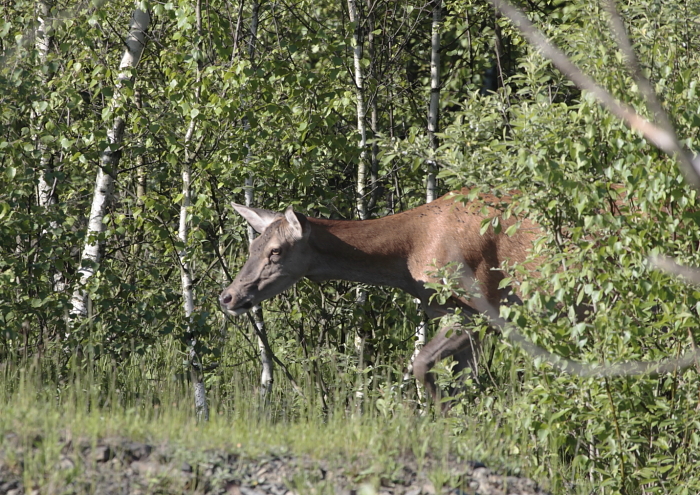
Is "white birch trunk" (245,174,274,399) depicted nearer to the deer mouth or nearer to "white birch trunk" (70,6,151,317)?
the deer mouth

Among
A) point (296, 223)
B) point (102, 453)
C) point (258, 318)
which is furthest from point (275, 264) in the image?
point (102, 453)

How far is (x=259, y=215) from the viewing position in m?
7.71

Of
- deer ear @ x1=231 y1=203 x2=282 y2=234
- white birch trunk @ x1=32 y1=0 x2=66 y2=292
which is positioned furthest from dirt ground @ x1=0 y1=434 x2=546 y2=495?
white birch trunk @ x1=32 y1=0 x2=66 y2=292

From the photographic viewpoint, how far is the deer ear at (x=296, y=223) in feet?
23.8

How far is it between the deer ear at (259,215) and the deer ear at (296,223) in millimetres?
334

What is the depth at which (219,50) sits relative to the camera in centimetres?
724

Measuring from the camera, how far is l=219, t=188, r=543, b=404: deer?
7.25 meters

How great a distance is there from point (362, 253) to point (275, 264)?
2.46 feet

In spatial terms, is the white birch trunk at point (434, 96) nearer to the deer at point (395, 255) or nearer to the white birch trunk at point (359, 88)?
the white birch trunk at point (359, 88)

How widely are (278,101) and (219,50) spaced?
97cm

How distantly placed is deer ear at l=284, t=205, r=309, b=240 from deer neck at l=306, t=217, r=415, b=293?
0.15 metres

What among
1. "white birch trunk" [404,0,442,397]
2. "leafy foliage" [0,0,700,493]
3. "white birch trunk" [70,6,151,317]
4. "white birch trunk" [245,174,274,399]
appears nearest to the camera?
"leafy foliage" [0,0,700,493]

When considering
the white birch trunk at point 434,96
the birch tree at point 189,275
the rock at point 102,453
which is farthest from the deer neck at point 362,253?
the rock at point 102,453

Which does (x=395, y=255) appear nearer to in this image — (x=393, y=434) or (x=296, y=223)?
(x=296, y=223)
